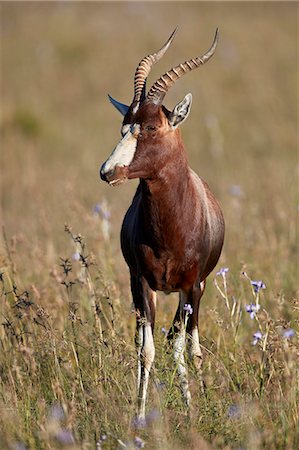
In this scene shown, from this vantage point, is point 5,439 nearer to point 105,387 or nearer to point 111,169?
point 105,387

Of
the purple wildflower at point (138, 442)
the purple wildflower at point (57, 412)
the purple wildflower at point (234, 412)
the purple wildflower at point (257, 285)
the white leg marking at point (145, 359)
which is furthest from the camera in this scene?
the white leg marking at point (145, 359)

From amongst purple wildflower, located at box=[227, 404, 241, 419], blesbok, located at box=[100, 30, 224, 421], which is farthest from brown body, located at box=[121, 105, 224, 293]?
purple wildflower, located at box=[227, 404, 241, 419]

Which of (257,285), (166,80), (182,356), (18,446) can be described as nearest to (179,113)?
(166,80)

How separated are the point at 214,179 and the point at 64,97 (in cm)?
861

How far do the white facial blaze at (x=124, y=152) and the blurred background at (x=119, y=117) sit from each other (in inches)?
69.0

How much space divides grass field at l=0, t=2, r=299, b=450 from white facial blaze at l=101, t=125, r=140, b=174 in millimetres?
566

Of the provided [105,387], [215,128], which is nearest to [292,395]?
[105,387]

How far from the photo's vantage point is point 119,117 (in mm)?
18281

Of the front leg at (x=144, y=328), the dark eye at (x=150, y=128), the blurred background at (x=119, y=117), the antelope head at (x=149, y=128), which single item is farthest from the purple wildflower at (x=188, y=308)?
the blurred background at (x=119, y=117)

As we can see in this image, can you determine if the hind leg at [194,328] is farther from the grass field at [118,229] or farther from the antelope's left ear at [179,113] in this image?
the antelope's left ear at [179,113]

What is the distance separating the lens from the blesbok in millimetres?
4988

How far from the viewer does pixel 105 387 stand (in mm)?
4922

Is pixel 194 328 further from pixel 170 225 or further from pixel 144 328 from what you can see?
pixel 170 225

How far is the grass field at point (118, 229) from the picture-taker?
448 cm
